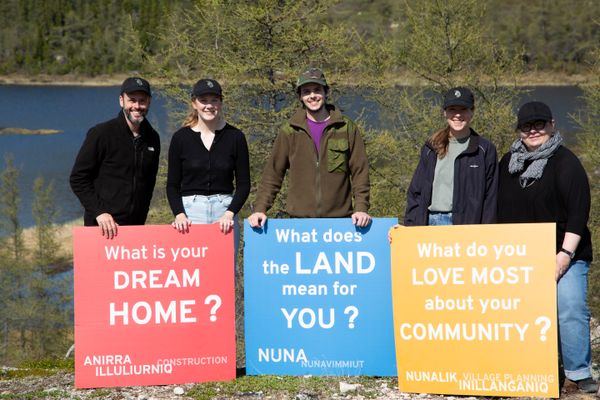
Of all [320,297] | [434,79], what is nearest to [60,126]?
[434,79]

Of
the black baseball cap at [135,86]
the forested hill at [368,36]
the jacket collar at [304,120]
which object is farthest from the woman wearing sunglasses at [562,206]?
the forested hill at [368,36]

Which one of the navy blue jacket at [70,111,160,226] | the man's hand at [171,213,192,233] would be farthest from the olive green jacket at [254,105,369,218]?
the navy blue jacket at [70,111,160,226]

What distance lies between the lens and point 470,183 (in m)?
5.75

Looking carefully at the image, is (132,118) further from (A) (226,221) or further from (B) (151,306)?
(B) (151,306)

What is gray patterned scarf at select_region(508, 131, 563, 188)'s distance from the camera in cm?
554

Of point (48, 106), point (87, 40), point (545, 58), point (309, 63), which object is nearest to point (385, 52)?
point (309, 63)

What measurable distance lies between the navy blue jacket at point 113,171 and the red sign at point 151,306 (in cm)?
21

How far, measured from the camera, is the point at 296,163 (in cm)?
612

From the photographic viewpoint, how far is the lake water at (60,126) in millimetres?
47997

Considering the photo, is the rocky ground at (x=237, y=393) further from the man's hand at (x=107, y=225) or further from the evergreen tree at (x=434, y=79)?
the evergreen tree at (x=434, y=79)

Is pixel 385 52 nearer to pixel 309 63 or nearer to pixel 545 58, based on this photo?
pixel 309 63

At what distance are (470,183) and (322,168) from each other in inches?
45.2

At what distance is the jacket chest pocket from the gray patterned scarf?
4.12 ft

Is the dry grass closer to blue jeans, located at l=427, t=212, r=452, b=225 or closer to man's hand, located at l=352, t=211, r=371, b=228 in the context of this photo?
man's hand, located at l=352, t=211, r=371, b=228
